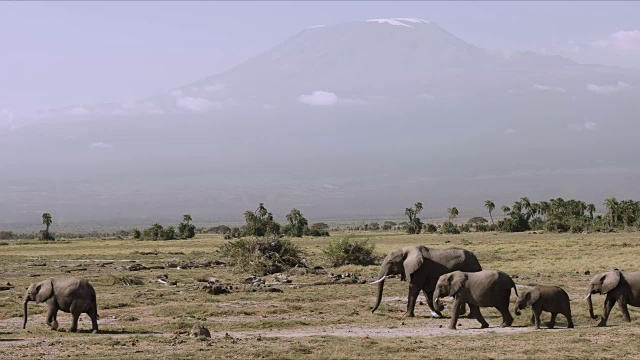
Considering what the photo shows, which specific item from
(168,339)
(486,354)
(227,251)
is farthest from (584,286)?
(227,251)

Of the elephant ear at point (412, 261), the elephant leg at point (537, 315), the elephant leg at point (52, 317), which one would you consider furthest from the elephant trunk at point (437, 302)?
the elephant leg at point (52, 317)

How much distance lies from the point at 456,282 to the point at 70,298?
33.7 ft

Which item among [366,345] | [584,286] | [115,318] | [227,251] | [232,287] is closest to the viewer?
[366,345]

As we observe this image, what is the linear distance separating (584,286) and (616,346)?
1445cm

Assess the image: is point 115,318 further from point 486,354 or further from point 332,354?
point 486,354

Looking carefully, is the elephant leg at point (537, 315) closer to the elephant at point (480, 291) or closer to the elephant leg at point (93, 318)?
the elephant at point (480, 291)

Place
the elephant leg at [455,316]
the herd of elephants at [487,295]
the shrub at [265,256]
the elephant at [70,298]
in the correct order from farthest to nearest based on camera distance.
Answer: the shrub at [265,256], the elephant leg at [455,316], the herd of elephants at [487,295], the elephant at [70,298]

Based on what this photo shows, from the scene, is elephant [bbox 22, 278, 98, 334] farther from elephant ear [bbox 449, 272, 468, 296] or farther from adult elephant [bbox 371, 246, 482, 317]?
elephant ear [bbox 449, 272, 468, 296]

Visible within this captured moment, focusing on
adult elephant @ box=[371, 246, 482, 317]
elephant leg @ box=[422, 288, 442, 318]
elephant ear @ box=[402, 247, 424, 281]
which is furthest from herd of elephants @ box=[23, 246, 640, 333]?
elephant ear @ box=[402, 247, 424, 281]

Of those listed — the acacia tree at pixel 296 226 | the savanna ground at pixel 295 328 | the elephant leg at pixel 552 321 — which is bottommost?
the savanna ground at pixel 295 328

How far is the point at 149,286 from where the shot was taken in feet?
124

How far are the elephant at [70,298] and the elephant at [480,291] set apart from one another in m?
9.44

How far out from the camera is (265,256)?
46.6 metres

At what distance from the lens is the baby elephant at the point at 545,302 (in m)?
22.9
